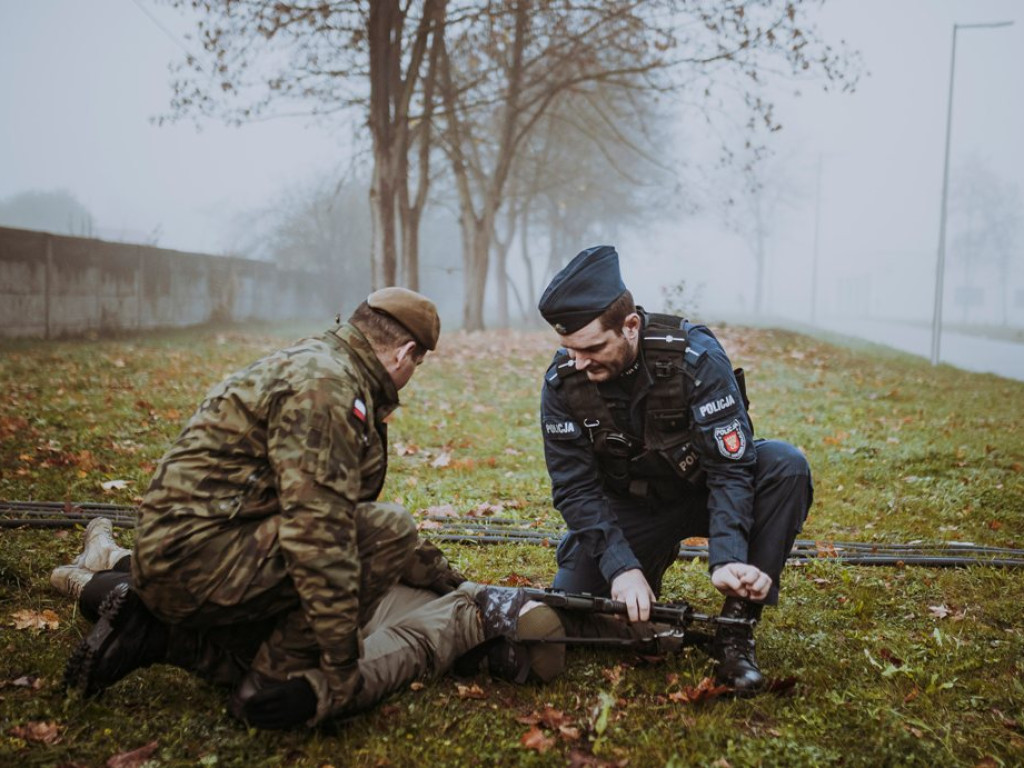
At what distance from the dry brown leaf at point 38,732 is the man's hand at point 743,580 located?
7.60ft

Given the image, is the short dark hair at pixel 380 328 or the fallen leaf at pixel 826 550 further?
the fallen leaf at pixel 826 550

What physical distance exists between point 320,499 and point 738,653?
1.72m

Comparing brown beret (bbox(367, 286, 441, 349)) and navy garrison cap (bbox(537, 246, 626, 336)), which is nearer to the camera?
brown beret (bbox(367, 286, 441, 349))

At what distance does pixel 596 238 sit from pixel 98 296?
1245 inches

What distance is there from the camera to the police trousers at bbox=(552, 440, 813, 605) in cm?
332

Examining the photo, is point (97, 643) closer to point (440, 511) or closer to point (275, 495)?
point (275, 495)

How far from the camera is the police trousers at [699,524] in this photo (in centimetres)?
332

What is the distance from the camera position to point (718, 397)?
3.36 metres

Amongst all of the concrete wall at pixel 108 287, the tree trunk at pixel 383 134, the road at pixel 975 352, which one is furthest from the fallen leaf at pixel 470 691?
the road at pixel 975 352

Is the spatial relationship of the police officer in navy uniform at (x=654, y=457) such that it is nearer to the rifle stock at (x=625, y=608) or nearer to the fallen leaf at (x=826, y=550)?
the rifle stock at (x=625, y=608)

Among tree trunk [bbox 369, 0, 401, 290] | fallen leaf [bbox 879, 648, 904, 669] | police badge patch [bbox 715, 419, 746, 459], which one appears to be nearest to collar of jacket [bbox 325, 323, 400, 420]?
police badge patch [bbox 715, 419, 746, 459]

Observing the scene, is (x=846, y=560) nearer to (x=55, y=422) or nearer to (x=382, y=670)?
(x=382, y=670)

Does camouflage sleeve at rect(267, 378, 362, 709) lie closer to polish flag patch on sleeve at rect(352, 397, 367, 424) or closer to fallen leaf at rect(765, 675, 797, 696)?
polish flag patch on sleeve at rect(352, 397, 367, 424)

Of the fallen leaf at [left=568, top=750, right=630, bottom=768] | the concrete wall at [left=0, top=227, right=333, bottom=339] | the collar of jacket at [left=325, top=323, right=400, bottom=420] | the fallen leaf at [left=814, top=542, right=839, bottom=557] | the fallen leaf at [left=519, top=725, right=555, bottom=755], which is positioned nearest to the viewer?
the fallen leaf at [left=568, top=750, right=630, bottom=768]
